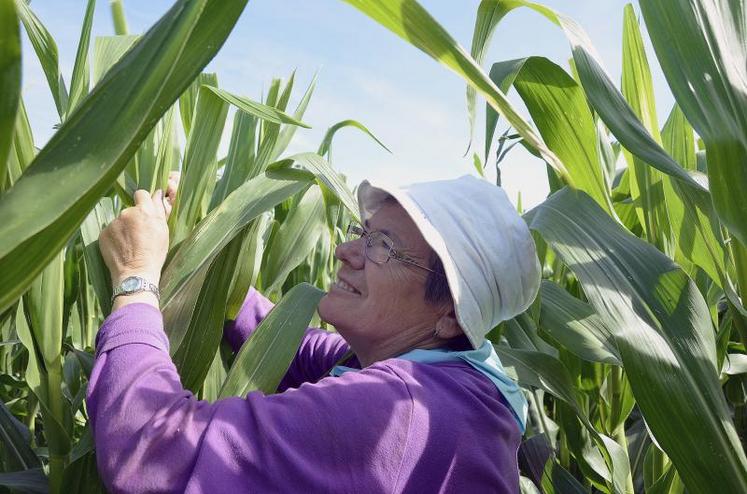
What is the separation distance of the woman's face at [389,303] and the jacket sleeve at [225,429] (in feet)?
0.82

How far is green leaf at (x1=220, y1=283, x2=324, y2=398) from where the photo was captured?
1155mm

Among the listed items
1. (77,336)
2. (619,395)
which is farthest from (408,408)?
(77,336)

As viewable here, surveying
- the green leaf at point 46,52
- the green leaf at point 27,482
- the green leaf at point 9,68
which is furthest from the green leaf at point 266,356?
the green leaf at point 9,68

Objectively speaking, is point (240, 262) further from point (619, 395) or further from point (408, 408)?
point (619, 395)

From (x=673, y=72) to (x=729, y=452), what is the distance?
46 cm

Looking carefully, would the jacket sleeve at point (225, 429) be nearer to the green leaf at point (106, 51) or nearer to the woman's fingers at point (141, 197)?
the woman's fingers at point (141, 197)

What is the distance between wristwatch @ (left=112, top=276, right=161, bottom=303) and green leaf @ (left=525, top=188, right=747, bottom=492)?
55 cm

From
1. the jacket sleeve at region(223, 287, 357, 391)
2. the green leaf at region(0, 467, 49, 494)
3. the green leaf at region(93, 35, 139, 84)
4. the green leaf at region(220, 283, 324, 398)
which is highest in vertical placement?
the green leaf at region(93, 35, 139, 84)

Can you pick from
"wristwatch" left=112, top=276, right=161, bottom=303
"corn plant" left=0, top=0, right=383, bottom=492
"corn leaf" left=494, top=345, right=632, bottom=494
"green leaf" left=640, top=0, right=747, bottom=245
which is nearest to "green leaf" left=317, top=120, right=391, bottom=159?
"corn plant" left=0, top=0, right=383, bottom=492

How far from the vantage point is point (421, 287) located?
127cm

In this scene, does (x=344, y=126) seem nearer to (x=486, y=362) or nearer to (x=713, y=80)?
(x=486, y=362)

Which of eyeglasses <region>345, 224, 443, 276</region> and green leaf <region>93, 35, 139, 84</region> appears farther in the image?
eyeglasses <region>345, 224, 443, 276</region>

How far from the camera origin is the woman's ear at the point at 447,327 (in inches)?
49.5

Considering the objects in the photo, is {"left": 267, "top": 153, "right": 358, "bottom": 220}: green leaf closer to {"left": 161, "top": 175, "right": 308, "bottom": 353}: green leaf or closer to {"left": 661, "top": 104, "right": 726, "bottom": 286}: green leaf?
{"left": 161, "top": 175, "right": 308, "bottom": 353}: green leaf
